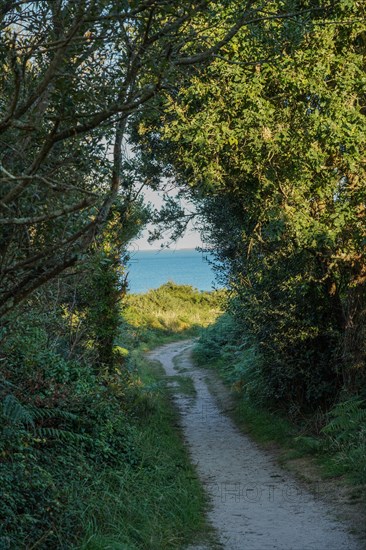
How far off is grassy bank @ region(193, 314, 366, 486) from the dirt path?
45 centimetres

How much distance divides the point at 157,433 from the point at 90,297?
3.16 meters

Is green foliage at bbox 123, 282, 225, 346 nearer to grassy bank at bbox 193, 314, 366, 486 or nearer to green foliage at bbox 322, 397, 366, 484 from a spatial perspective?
grassy bank at bbox 193, 314, 366, 486

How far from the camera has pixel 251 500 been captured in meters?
9.84

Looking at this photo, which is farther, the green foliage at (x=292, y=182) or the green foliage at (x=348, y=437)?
the green foliage at (x=292, y=182)

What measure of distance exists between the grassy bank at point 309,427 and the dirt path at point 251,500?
0.45 meters

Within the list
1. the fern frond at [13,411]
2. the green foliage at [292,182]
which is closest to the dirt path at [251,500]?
the green foliage at [292,182]

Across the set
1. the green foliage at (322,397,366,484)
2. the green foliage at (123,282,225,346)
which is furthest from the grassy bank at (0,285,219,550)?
the green foliage at (123,282,225,346)

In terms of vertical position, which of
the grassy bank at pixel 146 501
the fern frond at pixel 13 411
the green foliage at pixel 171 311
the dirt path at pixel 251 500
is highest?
the green foliage at pixel 171 311

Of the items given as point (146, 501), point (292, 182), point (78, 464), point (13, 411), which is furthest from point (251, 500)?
point (292, 182)

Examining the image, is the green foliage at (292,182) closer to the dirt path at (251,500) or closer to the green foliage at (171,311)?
the dirt path at (251,500)

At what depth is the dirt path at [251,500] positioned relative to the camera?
26.2 ft

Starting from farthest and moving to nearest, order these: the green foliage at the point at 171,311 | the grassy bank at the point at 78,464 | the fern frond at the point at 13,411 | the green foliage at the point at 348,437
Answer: the green foliage at the point at 171,311 → the green foliage at the point at 348,437 → the fern frond at the point at 13,411 → the grassy bank at the point at 78,464

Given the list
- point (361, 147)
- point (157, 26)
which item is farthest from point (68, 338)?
point (157, 26)

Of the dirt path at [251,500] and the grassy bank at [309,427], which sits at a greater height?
the grassy bank at [309,427]
